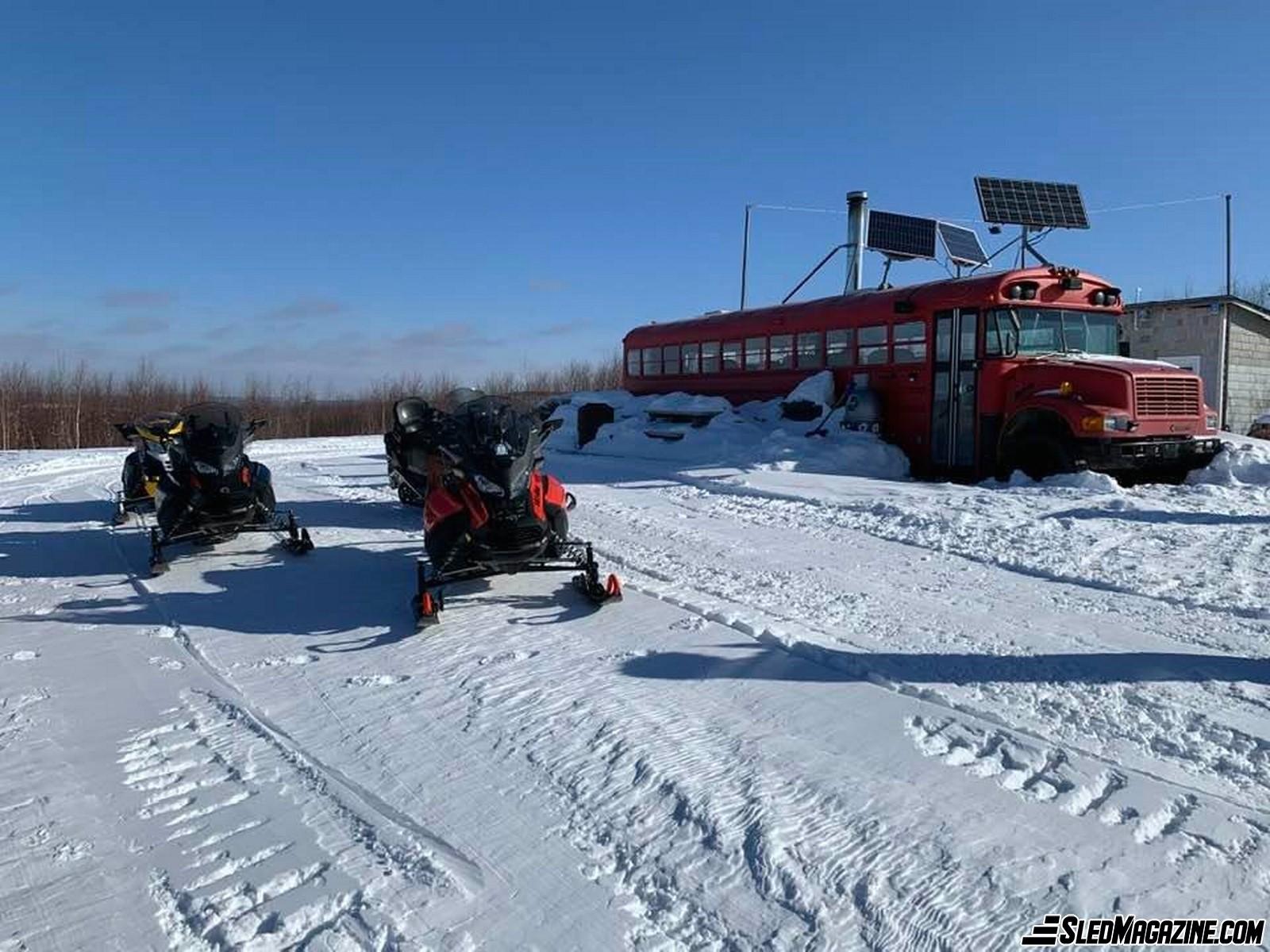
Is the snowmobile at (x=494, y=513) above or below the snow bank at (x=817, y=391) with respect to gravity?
below

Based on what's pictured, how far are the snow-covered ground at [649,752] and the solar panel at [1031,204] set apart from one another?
12.0 metres

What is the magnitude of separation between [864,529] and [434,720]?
221 inches

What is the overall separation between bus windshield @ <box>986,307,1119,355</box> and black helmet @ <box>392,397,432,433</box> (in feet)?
25.6

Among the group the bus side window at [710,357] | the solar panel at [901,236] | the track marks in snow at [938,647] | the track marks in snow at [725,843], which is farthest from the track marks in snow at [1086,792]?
the solar panel at [901,236]

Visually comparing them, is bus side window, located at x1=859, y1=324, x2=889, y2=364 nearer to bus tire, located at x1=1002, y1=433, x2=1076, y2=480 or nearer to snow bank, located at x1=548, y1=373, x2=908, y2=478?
snow bank, located at x1=548, y1=373, x2=908, y2=478

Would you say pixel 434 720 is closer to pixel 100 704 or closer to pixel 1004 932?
pixel 100 704

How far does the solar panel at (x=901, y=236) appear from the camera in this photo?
20.6m

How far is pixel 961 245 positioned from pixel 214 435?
1709 centimetres

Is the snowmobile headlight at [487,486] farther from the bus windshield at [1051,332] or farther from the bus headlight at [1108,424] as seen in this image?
the bus windshield at [1051,332]

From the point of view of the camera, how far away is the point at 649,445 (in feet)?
54.8

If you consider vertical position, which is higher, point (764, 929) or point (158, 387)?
point (158, 387)

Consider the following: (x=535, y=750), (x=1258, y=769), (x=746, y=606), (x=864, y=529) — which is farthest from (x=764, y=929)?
(x=864, y=529)

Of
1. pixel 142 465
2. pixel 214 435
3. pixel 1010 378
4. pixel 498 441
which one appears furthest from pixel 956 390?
pixel 142 465

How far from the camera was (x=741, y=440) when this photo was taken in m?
15.3
